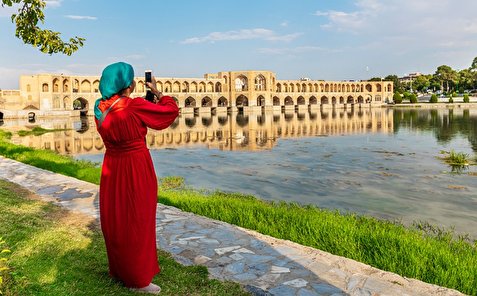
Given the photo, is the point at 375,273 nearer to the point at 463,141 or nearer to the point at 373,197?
the point at 373,197

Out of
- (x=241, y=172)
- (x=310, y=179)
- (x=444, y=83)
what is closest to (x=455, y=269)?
(x=310, y=179)

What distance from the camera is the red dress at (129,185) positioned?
2586 mm

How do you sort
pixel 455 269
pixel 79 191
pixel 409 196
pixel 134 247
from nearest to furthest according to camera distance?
pixel 134 247, pixel 455 269, pixel 79 191, pixel 409 196

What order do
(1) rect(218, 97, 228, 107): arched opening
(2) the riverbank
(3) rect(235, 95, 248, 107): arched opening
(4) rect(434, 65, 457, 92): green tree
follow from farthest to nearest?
1. (4) rect(434, 65, 457, 92): green tree
2. (1) rect(218, 97, 228, 107): arched opening
3. (3) rect(235, 95, 248, 107): arched opening
4. (2) the riverbank

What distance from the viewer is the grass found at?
2547mm

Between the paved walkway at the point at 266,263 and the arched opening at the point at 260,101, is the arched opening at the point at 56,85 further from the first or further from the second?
the paved walkway at the point at 266,263

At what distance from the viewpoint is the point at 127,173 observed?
261cm

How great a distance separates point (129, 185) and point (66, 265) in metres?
0.84

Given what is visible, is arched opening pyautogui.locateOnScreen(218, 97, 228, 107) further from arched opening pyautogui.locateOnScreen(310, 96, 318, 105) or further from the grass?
the grass

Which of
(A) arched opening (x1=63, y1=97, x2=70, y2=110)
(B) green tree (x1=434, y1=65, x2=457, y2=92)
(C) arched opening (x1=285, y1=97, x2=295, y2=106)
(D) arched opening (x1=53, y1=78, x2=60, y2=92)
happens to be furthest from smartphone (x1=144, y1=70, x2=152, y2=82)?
(B) green tree (x1=434, y1=65, x2=457, y2=92)

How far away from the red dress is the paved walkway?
663mm

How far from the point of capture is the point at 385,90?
7269cm

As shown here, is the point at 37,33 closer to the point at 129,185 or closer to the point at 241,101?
the point at 129,185

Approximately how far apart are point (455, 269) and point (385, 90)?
7398cm
